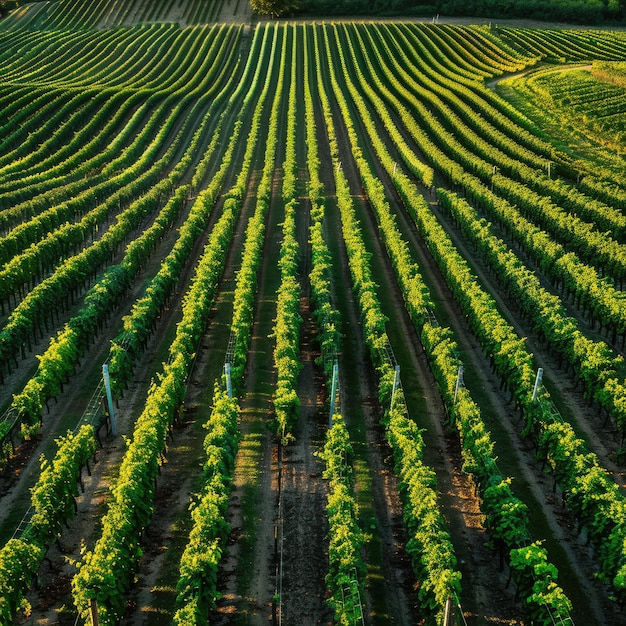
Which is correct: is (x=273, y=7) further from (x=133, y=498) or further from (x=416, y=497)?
(x=416, y=497)

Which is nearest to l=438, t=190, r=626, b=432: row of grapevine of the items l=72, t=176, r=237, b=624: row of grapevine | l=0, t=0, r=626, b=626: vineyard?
l=0, t=0, r=626, b=626: vineyard

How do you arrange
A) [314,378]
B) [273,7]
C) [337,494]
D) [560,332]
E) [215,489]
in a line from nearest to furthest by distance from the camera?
[337,494] < [215,489] < [314,378] < [560,332] < [273,7]

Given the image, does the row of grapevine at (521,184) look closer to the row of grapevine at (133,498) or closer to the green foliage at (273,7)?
the row of grapevine at (133,498)

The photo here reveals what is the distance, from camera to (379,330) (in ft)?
135

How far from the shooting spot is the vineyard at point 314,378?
2630cm

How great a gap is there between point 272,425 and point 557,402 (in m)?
14.4

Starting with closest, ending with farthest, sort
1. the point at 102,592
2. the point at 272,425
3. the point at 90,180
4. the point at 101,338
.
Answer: the point at 102,592 → the point at 272,425 → the point at 101,338 → the point at 90,180

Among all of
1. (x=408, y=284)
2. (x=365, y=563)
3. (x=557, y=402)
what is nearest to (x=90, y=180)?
(x=408, y=284)

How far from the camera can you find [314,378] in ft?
132

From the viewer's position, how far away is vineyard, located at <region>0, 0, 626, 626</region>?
26297mm

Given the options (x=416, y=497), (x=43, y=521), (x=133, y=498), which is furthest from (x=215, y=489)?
(x=416, y=497)

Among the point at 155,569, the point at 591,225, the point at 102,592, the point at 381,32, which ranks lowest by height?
the point at 155,569

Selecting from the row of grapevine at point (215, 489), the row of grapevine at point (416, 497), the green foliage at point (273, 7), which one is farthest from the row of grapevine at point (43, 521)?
the green foliage at point (273, 7)

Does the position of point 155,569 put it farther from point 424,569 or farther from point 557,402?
point 557,402
